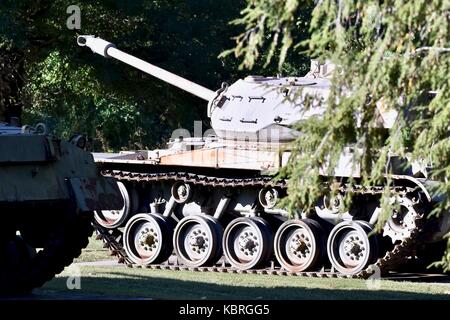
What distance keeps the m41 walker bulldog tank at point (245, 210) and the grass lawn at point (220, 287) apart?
645 mm

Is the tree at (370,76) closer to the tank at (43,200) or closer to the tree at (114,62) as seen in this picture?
the tank at (43,200)

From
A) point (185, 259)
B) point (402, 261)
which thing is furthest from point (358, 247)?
point (185, 259)

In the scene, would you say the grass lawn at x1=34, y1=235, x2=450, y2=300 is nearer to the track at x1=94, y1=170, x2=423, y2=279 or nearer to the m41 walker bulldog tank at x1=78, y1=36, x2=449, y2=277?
the track at x1=94, y1=170, x2=423, y2=279

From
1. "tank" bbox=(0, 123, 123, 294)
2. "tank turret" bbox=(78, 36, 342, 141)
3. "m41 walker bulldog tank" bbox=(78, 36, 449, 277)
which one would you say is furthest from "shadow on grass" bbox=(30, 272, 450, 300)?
"tank turret" bbox=(78, 36, 342, 141)

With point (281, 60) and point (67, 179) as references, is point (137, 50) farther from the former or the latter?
point (281, 60)

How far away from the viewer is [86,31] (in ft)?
105

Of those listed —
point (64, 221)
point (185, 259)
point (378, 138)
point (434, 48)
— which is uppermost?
point (434, 48)

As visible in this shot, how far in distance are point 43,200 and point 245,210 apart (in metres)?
6.44

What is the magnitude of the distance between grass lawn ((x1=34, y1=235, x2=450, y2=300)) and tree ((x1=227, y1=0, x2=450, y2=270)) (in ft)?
21.4

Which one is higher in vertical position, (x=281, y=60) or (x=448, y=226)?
(x=281, y=60)

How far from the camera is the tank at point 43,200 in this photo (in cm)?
1374

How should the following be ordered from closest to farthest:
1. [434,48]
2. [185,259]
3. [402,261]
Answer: [434,48]
[402,261]
[185,259]
